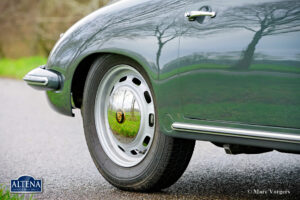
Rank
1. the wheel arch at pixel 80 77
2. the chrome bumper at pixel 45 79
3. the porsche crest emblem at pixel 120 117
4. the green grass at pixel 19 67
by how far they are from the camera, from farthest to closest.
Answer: the green grass at pixel 19 67, the chrome bumper at pixel 45 79, the wheel arch at pixel 80 77, the porsche crest emblem at pixel 120 117

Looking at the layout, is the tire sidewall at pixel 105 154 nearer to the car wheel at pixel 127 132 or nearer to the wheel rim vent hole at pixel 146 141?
the car wheel at pixel 127 132

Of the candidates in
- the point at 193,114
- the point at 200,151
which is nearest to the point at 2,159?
the point at 200,151

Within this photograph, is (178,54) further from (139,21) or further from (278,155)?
(278,155)

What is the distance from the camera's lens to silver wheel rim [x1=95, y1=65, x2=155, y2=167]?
376cm

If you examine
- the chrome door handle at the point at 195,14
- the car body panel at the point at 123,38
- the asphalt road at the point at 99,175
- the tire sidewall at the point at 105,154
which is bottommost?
the asphalt road at the point at 99,175

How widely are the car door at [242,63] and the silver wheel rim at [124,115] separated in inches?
17.7

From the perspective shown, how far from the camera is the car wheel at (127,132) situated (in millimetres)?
3609

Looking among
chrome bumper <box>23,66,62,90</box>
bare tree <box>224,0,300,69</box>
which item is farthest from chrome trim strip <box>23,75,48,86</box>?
bare tree <box>224,0,300,69</box>

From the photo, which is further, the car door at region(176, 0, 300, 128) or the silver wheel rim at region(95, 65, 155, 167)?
the silver wheel rim at region(95, 65, 155, 167)

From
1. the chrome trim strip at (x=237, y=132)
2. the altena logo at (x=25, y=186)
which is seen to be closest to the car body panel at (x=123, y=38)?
the chrome trim strip at (x=237, y=132)

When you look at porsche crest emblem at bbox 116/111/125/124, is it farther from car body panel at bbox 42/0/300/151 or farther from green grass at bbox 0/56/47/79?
green grass at bbox 0/56/47/79

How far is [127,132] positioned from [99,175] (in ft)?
2.33

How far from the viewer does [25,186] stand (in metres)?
3.95

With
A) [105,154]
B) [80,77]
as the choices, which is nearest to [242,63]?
[105,154]
